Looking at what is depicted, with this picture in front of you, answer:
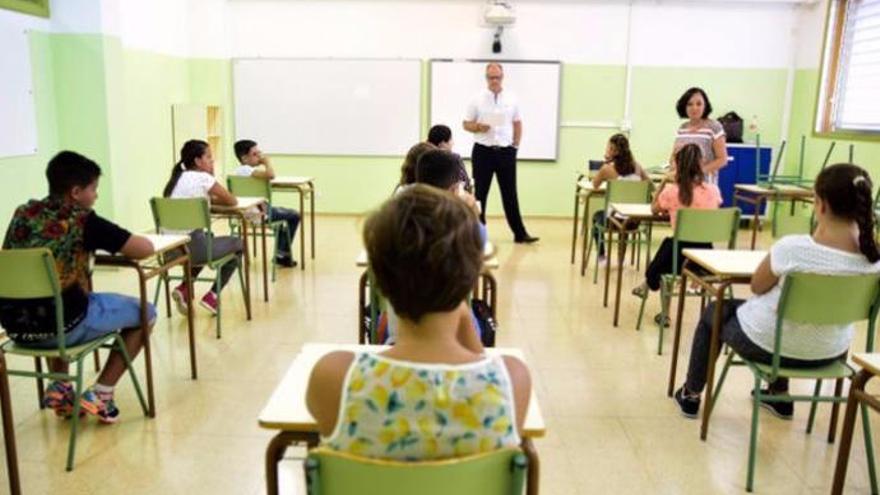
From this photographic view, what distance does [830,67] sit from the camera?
722 cm

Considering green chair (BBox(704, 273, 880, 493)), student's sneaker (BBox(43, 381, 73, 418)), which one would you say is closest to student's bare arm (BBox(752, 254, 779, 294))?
green chair (BBox(704, 273, 880, 493))

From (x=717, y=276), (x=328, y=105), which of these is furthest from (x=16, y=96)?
(x=717, y=276)

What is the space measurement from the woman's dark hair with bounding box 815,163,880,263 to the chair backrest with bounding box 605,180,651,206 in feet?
8.84

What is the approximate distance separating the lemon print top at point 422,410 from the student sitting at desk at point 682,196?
3004 mm

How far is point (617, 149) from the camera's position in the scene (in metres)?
5.47

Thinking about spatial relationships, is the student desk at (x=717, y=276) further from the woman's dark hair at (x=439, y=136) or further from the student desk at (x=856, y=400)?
the woman's dark hair at (x=439, y=136)

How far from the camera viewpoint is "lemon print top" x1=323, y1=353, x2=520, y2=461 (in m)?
1.15

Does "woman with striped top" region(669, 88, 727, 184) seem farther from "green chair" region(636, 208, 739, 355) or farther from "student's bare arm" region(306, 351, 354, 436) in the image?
"student's bare arm" region(306, 351, 354, 436)

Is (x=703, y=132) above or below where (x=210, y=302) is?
above

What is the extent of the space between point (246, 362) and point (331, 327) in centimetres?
68

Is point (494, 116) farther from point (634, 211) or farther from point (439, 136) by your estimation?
point (634, 211)

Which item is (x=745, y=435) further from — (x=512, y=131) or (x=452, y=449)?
(x=512, y=131)

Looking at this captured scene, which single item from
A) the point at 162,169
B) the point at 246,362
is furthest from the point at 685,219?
the point at 162,169

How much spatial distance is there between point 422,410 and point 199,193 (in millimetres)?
3398
